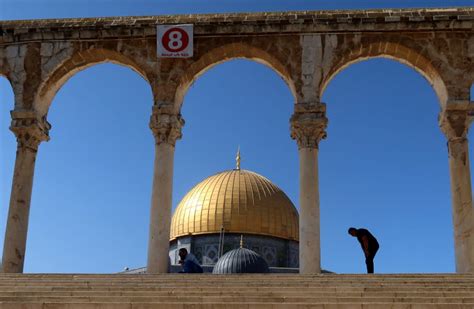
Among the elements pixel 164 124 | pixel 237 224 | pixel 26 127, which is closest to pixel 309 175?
pixel 164 124

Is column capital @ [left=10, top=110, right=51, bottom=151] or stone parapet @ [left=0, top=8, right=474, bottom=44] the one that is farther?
column capital @ [left=10, top=110, right=51, bottom=151]

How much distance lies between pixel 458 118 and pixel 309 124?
3.78 meters

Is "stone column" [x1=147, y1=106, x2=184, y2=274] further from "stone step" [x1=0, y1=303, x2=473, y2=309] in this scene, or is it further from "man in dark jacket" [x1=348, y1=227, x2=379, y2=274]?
"stone step" [x1=0, y1=303, x2=473, y2=309]

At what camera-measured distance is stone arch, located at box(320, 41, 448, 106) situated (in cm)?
1930

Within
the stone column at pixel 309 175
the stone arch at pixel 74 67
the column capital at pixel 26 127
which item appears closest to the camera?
the stone column at pixel 309 175

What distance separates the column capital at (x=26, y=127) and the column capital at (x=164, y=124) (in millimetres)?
3170

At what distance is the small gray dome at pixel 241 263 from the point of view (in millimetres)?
31562

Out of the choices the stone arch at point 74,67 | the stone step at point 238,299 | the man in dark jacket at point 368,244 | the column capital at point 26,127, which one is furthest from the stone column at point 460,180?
the column capital at point 26,127

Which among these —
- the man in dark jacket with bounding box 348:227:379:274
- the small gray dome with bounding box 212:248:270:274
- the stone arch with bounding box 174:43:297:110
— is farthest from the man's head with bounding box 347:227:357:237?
the small gray dome with bounding box 212:248:270:274

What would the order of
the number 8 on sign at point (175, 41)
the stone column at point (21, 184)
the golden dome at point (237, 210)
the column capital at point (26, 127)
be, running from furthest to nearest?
1. the golden dome at point (237, 210)
2. the number 8 on sign at point (175, 41)
3. the column capital at point (26, 127)
4. the stone column at point (21, 184)

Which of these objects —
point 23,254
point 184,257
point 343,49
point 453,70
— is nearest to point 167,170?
point 184,257

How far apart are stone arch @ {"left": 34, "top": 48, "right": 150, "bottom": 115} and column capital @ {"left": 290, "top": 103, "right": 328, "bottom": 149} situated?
4354 millimetres

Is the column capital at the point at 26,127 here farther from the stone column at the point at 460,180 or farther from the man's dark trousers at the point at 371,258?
the stone column at the point at 460,180

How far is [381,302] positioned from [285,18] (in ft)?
32.5
